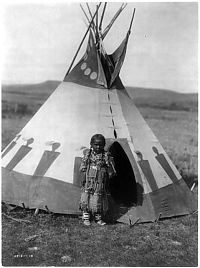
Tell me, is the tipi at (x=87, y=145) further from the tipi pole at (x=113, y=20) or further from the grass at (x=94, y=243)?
the grass at (x=94, y=243)

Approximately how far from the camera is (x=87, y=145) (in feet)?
23.8

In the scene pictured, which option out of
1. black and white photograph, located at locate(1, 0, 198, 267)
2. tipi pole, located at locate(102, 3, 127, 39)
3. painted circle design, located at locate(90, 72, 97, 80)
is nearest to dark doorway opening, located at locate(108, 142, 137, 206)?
black and white photograph, located at locate(1, 0, 198, 267)

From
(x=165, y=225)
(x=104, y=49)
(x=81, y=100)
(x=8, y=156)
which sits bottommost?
(x=165, y=225)

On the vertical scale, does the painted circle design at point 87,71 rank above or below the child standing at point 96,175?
above

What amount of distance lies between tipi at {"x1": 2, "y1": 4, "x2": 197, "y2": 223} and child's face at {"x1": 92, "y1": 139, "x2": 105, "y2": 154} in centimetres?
51

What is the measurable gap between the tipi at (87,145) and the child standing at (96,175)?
372 millimetres

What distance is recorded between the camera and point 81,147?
7.21 m

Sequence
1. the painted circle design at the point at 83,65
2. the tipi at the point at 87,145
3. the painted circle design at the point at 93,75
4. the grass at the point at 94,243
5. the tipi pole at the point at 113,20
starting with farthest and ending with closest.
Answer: the painted circle design at the point at 83,65 → the painted circle design at the point at 93,75 → the tipi pole at the point at 113,20 → the tipi at the point at 87,145 → the grass at the point at 94,243

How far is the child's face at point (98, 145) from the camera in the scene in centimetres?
658

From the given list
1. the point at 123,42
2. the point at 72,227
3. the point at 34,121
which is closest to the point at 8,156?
the point at 34,121

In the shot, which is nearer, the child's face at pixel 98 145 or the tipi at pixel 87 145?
the child's face at pixel 98 145

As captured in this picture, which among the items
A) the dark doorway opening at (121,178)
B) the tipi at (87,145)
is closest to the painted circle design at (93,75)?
the tipi at (87,145)

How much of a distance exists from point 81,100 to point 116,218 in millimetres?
2388

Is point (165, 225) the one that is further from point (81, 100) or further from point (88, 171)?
point (81, 100)
